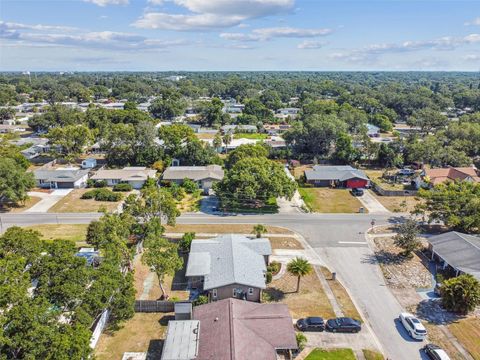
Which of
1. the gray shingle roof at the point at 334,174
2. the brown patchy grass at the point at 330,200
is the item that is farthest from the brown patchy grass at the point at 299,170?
the brown patchy grass at the point at 330,200

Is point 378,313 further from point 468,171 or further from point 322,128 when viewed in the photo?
point 322,128

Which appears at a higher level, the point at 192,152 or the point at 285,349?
the point at 192,152

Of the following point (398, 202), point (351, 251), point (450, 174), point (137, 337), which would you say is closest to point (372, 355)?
point (351, 251)

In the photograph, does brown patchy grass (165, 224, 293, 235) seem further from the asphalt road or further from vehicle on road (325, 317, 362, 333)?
vehicle on road (325, 317, 362, 333)

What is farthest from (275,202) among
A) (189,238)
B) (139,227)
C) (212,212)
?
(139,227)

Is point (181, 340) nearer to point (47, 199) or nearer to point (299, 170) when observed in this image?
point (47, 199)

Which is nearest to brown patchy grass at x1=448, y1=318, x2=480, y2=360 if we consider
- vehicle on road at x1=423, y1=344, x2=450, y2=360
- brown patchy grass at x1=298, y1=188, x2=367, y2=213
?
vehicle on road at x1=423, y1=344, x2=450, y2=360
